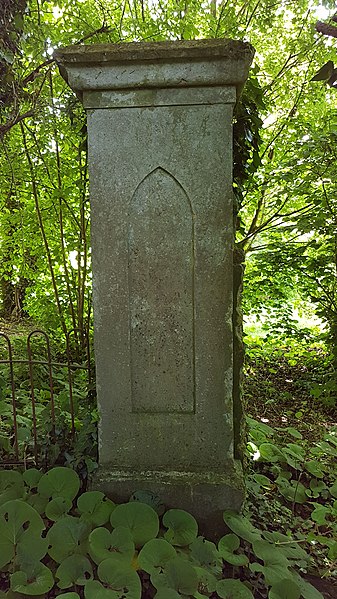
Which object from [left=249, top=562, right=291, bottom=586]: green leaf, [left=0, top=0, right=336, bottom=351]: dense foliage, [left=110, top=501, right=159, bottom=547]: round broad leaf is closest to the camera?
[left=249, top=562, right=291, bottom=586]: green leaf

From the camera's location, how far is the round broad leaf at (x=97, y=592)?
5.29 ft

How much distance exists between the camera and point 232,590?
1770 millimetres

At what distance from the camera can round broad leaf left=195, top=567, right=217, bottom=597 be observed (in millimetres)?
1780

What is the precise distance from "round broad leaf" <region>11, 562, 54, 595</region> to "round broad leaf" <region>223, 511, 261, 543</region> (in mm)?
817

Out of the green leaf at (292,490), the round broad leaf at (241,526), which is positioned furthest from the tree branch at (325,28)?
the green leaf at (292,490)

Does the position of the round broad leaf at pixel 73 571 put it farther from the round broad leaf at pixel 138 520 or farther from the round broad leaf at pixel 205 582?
the round broad leaf at pixel 205 582

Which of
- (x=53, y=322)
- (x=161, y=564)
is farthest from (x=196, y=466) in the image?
(x=53, y=322)

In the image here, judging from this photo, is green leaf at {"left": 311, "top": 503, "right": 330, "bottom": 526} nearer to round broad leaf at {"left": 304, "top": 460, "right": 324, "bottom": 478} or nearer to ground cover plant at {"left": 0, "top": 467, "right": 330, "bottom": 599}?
ground cover plant at {"left": 0, "top": 467, "right": 330, "bottom": 599}

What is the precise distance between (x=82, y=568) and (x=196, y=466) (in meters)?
0.70

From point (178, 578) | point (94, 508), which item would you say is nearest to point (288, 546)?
point (178, 578)

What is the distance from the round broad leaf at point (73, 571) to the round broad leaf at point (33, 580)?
0.13 feet

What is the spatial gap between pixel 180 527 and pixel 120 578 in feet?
1.39

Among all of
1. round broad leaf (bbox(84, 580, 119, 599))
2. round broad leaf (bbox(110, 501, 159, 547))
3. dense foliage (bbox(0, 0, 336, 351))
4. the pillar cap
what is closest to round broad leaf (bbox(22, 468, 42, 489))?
round broad leaf (bbox(110, 501, 159, 547))

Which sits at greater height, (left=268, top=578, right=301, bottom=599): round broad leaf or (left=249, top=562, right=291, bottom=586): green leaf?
(left=268, top=578, right=301, bottom=599): round broad leaf
